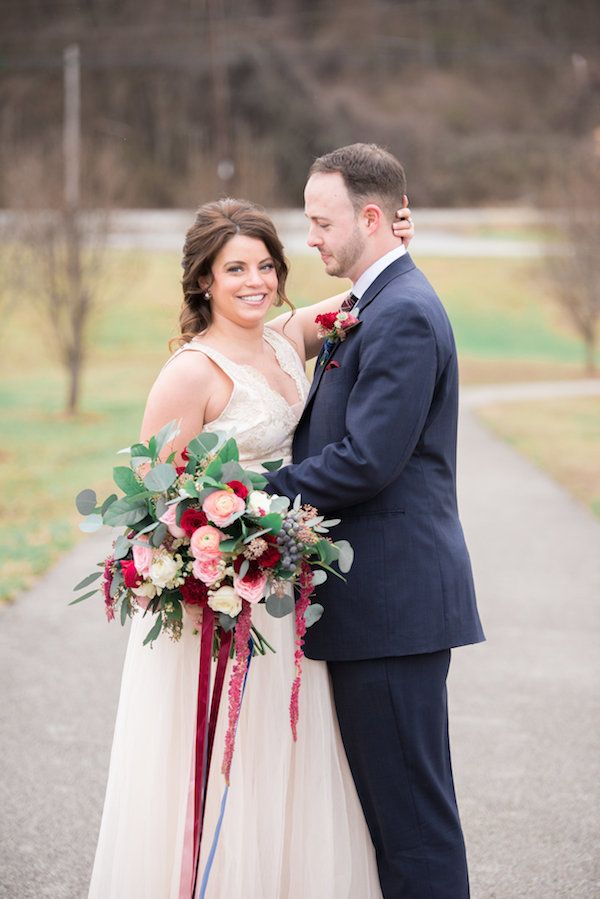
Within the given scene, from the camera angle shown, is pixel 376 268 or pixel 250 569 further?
pixel 376 268

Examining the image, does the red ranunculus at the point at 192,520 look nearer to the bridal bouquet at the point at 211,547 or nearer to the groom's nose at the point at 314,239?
the bridal bouquet at the point at 211,547

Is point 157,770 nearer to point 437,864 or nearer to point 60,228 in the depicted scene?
point 437,864

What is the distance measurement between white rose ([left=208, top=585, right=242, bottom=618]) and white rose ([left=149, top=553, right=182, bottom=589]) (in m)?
0.12

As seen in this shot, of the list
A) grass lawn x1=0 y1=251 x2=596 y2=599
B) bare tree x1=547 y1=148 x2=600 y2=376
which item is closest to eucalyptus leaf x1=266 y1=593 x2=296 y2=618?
grass lawn x1=0 y1=251 x2=596 y2=599

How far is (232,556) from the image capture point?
3016 mm

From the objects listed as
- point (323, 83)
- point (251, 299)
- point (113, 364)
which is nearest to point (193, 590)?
point (251, 299)

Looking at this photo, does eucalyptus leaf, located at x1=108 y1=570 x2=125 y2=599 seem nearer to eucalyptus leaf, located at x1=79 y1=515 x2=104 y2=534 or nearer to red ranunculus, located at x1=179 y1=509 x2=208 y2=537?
eucalyptus leaf, located at x1=79 y1=515 x2=104 y2=534

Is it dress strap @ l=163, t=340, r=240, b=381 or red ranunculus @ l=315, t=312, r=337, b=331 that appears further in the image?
dress strap @ l=163, t=340, r=240, b=381

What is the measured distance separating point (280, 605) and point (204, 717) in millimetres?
462

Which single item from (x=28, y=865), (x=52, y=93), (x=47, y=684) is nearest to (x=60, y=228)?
(x=47, y=684)

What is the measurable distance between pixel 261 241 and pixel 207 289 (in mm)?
233

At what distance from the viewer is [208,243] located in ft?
11.6

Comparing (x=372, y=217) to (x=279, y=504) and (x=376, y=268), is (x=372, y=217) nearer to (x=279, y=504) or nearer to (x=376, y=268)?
(x=376, y=268)

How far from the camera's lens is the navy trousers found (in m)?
3.31
